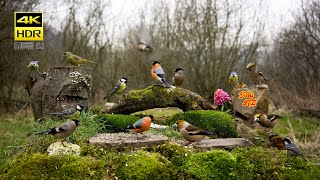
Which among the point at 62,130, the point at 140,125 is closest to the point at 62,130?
the point at 62,130

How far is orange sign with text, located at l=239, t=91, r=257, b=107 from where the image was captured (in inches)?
288

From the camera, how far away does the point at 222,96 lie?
7.53m

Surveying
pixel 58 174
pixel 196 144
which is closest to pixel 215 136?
pixel 196 144

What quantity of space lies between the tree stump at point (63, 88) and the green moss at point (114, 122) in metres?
1.40

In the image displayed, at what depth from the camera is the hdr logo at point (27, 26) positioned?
12.1 metres

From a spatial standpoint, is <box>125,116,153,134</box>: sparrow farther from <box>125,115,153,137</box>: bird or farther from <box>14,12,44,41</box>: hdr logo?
<box>14,12,44,41</box>: hdr logo

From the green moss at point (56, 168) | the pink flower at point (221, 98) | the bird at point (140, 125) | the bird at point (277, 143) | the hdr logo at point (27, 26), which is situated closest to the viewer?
the green moss at point (56, 168)

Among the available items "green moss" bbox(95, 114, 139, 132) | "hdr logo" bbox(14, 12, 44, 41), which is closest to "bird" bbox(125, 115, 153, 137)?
"green moss" bbox(95, 114, 139, 132)

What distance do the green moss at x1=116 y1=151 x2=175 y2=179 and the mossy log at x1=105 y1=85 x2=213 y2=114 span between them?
8.34 feet

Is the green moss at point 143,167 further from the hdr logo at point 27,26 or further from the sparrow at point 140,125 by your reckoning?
the hdr logo at point 27,26

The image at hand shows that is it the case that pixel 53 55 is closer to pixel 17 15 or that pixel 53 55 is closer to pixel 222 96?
pixel 17 15

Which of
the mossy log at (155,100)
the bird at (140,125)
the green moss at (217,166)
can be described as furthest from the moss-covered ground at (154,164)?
the mossy log at (155,100)

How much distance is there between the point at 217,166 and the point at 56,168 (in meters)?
1.77

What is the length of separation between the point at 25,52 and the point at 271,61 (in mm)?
12397
